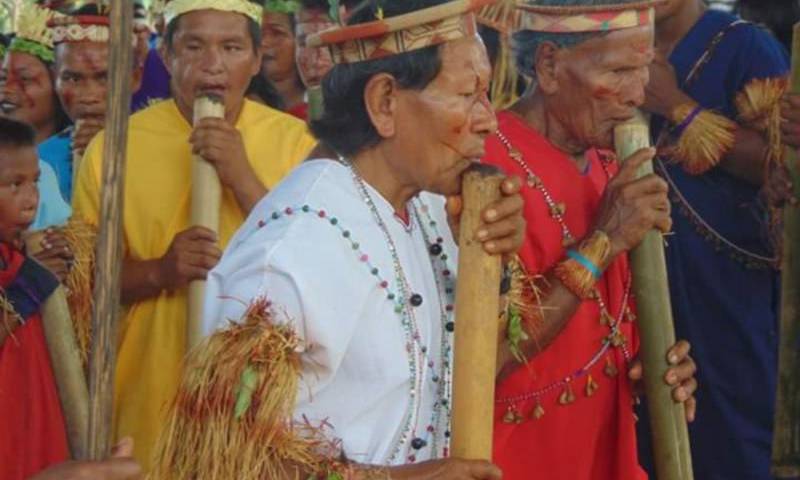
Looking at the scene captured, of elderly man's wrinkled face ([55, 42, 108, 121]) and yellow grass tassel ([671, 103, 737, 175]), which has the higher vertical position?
elderly man's wrinkled face ([55, 42, 108, 121])

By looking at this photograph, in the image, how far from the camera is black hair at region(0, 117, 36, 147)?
4.93 m

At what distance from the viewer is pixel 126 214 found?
528cm

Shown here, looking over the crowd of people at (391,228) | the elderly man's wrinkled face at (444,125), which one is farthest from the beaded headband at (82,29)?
the elderly man's wrinkled face at (444,125)

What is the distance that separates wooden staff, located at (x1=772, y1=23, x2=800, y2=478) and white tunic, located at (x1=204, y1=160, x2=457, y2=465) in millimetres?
1997

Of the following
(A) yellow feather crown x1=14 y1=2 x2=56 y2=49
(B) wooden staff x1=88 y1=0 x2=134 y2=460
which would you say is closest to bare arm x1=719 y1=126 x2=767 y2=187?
(A) yellow feather crown x1=14 y1=2 x2=56 y2=49

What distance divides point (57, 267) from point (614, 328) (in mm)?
1537

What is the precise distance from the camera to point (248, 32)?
5.52 metres

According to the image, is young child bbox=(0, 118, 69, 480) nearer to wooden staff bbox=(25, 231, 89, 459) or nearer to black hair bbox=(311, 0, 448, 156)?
wooden staff bbox=(25, 231, 89, 459)

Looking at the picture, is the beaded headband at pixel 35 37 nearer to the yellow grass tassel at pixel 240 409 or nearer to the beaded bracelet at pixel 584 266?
the beaded bracelet at pixel 584 266

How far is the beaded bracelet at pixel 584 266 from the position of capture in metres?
4.40

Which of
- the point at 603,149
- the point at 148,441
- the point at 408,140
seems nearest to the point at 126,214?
the point at 148,441

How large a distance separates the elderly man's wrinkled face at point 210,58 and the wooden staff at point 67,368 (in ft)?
3.23

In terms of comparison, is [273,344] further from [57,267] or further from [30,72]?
[30,72]

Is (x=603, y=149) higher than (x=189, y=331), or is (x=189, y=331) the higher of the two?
(x=603, y=149)
